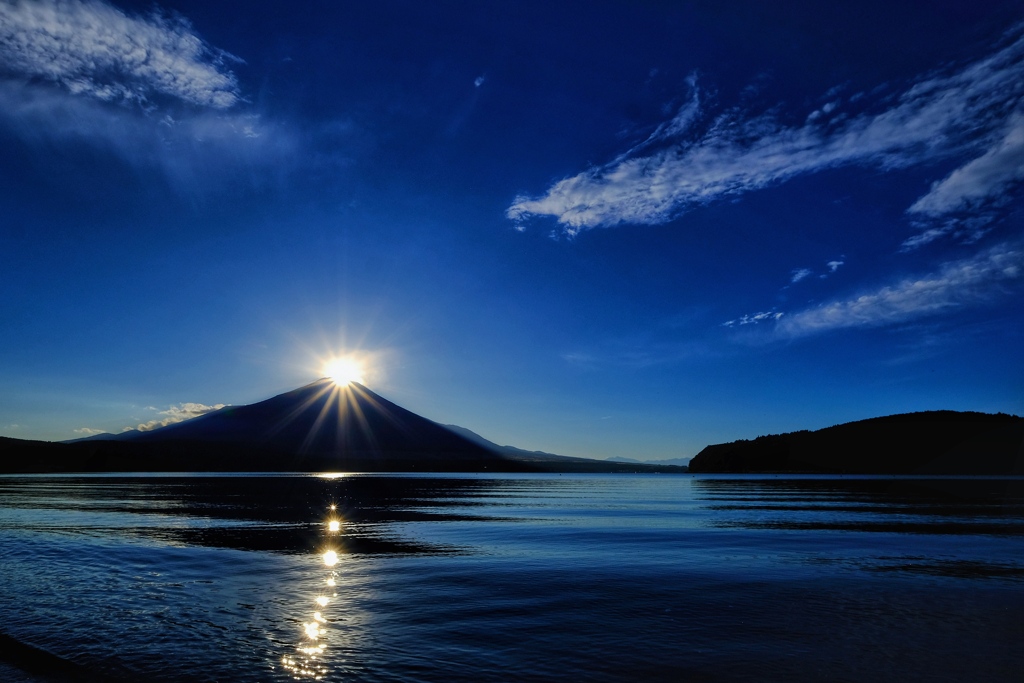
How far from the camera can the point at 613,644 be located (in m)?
13.5

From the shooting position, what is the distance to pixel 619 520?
45844 mm

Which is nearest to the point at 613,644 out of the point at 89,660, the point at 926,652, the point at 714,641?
the point at 714,641

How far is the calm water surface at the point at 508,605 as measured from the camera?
1192 centimetres

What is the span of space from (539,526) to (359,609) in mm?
26048

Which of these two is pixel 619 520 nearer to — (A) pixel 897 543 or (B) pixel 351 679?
(A) pixel 897 543

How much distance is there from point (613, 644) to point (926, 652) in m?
7.15

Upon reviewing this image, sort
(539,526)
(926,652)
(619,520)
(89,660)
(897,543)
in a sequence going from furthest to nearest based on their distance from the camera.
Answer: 1. (619,520)
2. (539,526)
3. (897,543)
4. (926,652)
5. (89,660)

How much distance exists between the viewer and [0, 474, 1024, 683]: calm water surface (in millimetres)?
11922

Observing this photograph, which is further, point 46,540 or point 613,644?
point 46,540

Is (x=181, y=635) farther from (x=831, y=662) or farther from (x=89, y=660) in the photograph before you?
(x=831, y=662)

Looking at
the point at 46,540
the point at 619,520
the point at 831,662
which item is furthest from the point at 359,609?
the point at 619,520

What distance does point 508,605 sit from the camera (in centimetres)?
1727

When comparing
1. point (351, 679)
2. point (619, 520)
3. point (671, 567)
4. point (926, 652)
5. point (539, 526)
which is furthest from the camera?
point (619, 520)

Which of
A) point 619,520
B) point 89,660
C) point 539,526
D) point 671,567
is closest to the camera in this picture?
point 89,660
